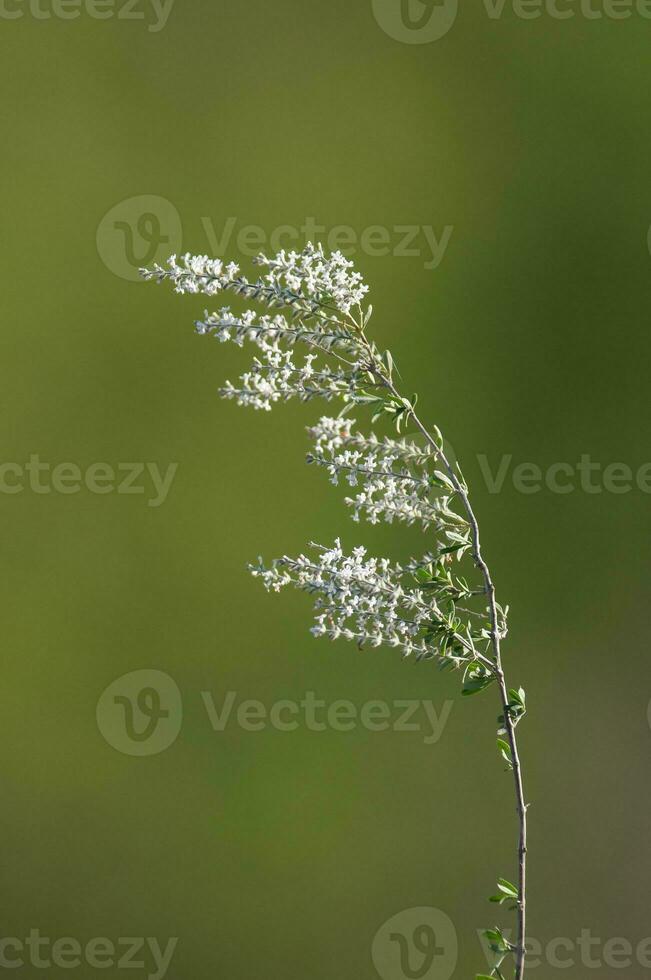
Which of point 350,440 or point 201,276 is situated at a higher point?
point 201,276

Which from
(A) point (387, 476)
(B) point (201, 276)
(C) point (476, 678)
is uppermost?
(B) point (201, 276)

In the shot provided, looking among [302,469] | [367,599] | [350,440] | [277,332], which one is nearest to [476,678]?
[367,599]

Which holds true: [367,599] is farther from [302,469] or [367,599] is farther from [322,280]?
[302,469]

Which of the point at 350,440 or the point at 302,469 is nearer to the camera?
the point at 350,440

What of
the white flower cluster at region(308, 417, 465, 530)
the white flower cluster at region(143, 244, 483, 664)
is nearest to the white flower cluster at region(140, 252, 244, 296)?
the white flower cluster at region(143, 244, 483, 664)

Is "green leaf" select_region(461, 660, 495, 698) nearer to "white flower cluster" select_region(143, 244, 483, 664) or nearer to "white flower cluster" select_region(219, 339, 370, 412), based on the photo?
"white flower cluster" select_region(143, 244, 483, 664)

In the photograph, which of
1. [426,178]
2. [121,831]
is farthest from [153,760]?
[426,178]

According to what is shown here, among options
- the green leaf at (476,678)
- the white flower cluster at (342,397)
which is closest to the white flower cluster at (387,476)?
the white flower cluster at (342,397)

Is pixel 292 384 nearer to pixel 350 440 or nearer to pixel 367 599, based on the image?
pixel 350 440

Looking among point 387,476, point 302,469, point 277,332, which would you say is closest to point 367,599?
point 387,476
